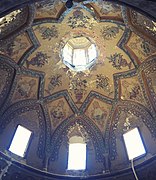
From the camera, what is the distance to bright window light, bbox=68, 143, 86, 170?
38.9 feet

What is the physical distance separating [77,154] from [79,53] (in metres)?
5.31

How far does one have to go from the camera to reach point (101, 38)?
41.5 ft

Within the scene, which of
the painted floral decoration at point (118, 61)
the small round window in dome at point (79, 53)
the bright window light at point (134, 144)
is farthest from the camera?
the small round window in dome at point (79, 53)

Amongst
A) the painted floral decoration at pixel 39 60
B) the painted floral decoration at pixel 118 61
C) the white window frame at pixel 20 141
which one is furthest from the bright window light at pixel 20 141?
the painted floral decoration at pixel 118 61

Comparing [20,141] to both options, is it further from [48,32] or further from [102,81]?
[48,32]

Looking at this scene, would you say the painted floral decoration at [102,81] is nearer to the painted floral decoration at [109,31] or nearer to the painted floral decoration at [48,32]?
the painted floral decoration at [109,31]

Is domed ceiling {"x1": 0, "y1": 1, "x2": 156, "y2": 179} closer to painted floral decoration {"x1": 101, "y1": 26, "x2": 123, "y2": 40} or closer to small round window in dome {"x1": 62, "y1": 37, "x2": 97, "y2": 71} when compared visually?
painted floral decoration {"x1": 101, "y1": 26, "x2": 123, "y2": 40}

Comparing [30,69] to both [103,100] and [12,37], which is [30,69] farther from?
[103,100]

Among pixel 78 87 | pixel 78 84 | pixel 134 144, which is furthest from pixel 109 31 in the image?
pixel 134 144

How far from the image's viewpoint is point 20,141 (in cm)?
1201

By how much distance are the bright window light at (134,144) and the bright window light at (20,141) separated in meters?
4.30

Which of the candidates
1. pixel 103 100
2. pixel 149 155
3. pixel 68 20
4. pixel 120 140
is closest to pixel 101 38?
pixel 68 20

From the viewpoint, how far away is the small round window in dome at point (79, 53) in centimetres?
1366

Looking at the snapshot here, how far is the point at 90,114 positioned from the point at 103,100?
0.92 m
